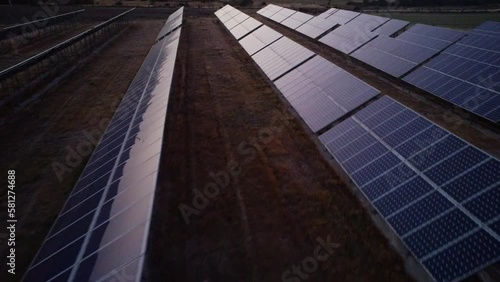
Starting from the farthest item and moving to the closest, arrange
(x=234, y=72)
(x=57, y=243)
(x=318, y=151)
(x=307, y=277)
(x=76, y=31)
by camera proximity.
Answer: (x=76, y=31)
(x=234, y=72)
(x=318, y=151)
(x=307, y=277)
(x=57, y=243)

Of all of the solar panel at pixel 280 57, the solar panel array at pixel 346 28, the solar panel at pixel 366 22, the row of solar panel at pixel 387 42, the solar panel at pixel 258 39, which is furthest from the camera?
the solar panel at pixel 366 22

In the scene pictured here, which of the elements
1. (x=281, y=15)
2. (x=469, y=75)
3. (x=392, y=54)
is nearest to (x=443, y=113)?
(x=469, y=75)

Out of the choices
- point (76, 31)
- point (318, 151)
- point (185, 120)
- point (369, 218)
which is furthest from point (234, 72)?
point (76, 31)

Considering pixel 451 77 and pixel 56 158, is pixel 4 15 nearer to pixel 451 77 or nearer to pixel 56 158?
pixel 56 158

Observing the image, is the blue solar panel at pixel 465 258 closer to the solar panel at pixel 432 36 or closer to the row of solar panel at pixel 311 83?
the row of solar panel at pixel 311 83

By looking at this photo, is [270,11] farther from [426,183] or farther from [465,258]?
[465,258]

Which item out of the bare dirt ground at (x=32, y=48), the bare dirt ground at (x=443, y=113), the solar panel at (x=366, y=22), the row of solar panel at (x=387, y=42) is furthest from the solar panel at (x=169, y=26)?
the bare dirt ground at (x=443, y=113)

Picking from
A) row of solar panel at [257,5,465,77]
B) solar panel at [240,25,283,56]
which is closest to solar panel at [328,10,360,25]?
row of solar panel at [257,5,465,77]
